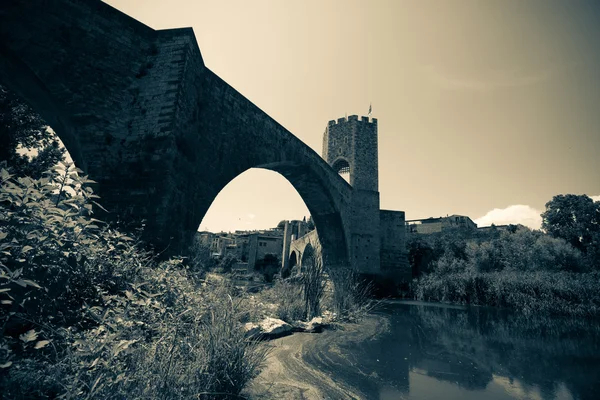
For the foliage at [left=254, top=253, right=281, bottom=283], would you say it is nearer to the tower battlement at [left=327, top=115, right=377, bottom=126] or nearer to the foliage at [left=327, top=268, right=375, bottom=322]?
the tower battlement at [left=327, top=115, right=377, bottom=126]

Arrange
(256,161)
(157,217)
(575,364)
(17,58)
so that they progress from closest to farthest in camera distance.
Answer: (575,364), (17,58), (157,217), (256,161)

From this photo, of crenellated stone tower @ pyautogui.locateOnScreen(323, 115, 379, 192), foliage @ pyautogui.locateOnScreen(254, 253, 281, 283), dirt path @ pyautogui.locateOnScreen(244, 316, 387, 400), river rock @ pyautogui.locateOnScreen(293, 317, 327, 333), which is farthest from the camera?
foliage @ pyautogui.locateOnScreen(254, 253, 281, 283)

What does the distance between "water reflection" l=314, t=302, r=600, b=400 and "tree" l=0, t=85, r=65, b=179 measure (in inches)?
416

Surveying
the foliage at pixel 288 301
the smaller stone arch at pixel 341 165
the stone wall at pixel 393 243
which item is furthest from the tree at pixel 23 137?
the stone wall at pixel 393 243

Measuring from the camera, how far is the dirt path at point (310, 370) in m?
2.95

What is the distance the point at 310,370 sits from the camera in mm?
3713

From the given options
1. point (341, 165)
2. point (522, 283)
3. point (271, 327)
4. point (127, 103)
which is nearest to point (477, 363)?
point (271, 327)

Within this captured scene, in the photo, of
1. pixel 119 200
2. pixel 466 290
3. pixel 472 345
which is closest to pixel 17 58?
pixel 119 200

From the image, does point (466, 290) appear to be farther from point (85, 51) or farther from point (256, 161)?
point (85, 51)

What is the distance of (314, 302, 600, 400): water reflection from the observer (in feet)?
10.6

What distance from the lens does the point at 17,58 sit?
4.67 meters

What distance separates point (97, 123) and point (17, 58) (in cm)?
142

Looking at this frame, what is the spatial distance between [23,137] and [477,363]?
1477 cm

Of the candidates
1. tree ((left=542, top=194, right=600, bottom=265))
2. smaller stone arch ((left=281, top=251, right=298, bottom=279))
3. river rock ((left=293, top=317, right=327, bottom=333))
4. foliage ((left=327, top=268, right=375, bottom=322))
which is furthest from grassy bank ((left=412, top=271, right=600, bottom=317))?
tree ((left=542, top=194, right=600, bottom=265))
